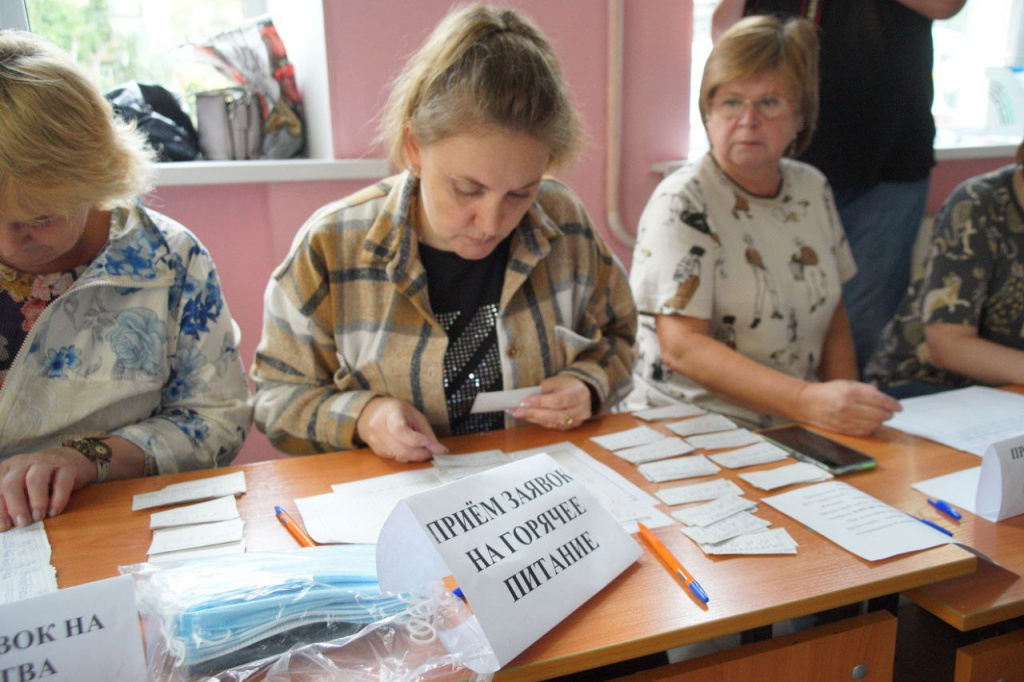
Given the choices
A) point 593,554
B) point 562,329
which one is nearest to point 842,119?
point 562,329

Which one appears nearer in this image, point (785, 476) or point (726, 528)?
point (726, 528)

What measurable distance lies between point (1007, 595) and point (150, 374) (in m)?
1.20

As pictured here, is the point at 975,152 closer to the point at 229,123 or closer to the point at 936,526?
the point at 936,526

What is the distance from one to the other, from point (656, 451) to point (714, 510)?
0.68 feet

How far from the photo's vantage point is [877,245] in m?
2.30

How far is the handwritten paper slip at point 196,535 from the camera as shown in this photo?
2.98 feet

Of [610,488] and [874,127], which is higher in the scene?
[874,127]

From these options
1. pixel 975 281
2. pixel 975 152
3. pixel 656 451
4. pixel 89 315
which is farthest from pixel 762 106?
pixel 975 152

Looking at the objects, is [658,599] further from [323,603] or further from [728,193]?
[728,193]

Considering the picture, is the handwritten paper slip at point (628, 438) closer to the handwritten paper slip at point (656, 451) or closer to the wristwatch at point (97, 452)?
the handwritten paper slip at point (656, 451)

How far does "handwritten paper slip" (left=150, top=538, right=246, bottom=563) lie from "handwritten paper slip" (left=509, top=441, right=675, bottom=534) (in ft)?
1.22

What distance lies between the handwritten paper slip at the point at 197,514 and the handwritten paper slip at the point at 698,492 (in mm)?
568

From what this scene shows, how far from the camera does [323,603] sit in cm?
74

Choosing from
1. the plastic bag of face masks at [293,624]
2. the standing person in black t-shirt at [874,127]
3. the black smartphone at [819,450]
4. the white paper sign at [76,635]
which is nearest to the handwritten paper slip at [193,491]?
the plastic bag of face masks at [293,624]
